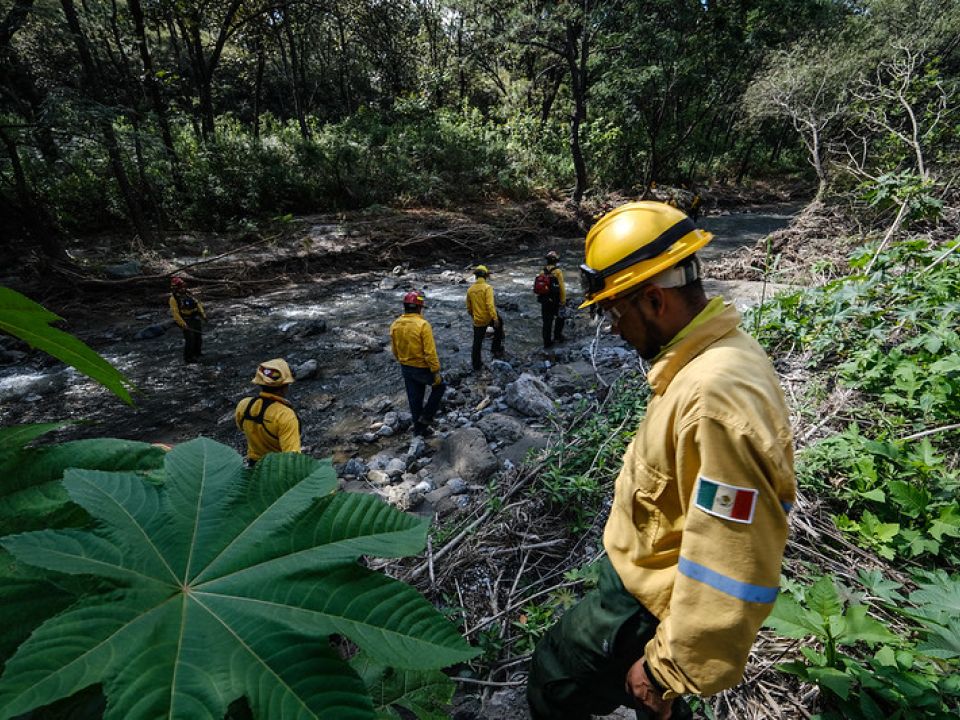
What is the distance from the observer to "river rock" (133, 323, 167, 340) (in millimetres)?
8586

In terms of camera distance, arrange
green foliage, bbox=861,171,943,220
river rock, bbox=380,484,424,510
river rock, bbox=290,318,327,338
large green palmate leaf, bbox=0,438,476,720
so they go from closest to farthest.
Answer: large green palmate leaf, bbox=0,438,476,720
river rock, bbox=380,484,424,510
green foliage, bbox=861,171,943,220
river rock, bbox=290,318,327,338

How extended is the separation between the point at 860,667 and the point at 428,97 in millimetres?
24496

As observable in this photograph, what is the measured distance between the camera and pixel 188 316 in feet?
23.6

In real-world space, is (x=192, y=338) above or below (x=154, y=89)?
below

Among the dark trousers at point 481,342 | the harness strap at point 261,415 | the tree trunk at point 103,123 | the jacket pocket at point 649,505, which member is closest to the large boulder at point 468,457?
the harness strap at point 261,415

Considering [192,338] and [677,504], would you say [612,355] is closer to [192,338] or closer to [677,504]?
[677,504]

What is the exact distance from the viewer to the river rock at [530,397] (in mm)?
5184

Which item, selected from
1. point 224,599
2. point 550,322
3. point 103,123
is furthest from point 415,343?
point 103,123

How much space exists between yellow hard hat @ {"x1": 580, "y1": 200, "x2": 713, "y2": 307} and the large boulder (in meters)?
3.01

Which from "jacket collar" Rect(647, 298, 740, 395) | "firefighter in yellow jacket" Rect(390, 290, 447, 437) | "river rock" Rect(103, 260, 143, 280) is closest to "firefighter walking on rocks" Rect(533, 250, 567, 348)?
"firefighter in yellow jacket" Rect(390, 290, 447, 437)

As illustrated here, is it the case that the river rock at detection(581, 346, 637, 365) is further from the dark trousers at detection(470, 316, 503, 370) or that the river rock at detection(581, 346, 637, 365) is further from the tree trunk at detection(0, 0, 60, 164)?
the tree trunk at detection(0, 0, 60, 164)

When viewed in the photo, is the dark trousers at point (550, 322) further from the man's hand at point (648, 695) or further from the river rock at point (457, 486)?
the man's hand at point (648, 695)

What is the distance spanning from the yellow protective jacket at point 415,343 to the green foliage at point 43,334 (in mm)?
4624

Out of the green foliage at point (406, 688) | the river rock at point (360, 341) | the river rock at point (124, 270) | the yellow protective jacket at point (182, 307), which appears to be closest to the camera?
the green foliage at point (406, 688)
